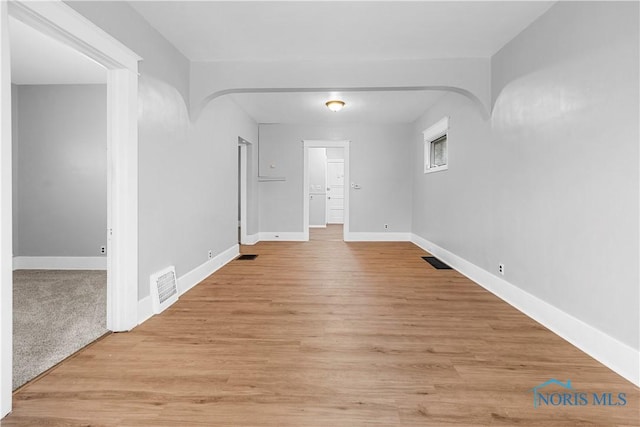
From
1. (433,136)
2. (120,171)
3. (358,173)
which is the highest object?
(433,136)

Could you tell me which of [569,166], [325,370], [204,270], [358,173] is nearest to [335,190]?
[358,173]

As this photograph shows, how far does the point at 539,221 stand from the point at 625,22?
1373mm

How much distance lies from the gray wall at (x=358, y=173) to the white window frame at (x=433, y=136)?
1.05m

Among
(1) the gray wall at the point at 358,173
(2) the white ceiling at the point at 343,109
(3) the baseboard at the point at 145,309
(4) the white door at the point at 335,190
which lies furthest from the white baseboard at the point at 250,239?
(4) the white door at the point at 335,190

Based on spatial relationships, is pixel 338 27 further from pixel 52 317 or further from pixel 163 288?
pixel 52 317

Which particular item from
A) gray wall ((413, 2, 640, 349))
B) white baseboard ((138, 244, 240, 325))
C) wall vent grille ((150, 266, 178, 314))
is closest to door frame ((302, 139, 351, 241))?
white baseboard ((138, 244, 240, 325))

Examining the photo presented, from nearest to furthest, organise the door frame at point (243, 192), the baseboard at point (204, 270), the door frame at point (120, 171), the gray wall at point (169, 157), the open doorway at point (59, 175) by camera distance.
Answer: the door frame at point (120, 171) < the gray wall at point (169, 157) < the baseboard at point (204, 270) < the open doorway at point (59, 175) < the door frame at point (243, 192)

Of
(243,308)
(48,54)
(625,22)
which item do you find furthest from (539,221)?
(48,54)

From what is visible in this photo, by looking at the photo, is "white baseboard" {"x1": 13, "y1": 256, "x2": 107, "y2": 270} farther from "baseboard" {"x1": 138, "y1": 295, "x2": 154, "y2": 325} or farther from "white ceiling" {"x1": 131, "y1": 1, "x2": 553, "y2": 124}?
"white ceiling" {"x1": 131, "y1": 1, "x2": 553, "y2": 124}

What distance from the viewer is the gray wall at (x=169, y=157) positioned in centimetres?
262

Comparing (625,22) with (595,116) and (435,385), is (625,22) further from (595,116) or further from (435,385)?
(435,385)

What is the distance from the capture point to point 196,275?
3799mm

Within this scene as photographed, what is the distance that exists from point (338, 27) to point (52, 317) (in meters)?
3.29

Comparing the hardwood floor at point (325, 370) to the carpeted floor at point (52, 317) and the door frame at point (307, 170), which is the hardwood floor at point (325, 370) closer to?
the carpeted floor at point (52, 317)
